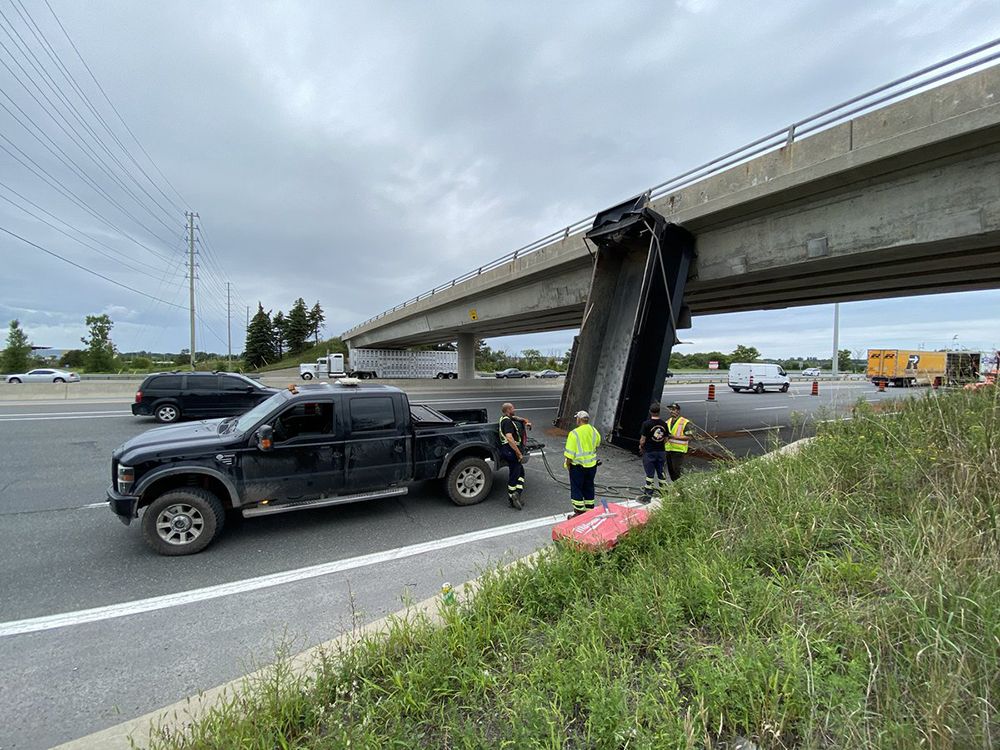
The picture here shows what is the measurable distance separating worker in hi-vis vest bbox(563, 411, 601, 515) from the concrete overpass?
6480 mm

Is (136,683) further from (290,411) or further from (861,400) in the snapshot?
(861,400)

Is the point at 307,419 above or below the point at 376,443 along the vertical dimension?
above

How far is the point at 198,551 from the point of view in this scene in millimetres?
4840

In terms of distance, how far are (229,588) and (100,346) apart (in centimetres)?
8609

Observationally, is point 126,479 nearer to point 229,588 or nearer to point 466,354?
point 229,588

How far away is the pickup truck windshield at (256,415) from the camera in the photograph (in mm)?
5492

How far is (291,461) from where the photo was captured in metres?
5.36

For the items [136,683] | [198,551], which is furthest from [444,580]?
[198,551]

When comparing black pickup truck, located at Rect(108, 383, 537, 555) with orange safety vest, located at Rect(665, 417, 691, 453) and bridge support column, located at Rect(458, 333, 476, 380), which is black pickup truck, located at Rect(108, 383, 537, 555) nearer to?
orange safety vest, located at Rect(665, 417, 691, 453)

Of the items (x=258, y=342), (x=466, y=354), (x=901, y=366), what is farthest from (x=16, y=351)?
(x=901, y=366)

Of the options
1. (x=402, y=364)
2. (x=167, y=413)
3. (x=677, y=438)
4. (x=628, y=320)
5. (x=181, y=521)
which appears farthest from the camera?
(x=402, y=364)

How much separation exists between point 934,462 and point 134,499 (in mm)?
7881

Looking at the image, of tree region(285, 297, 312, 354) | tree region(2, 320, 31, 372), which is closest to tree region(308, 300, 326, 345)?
tree region(285, 297, 312, 354)

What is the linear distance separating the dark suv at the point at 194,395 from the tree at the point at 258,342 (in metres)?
81.3
